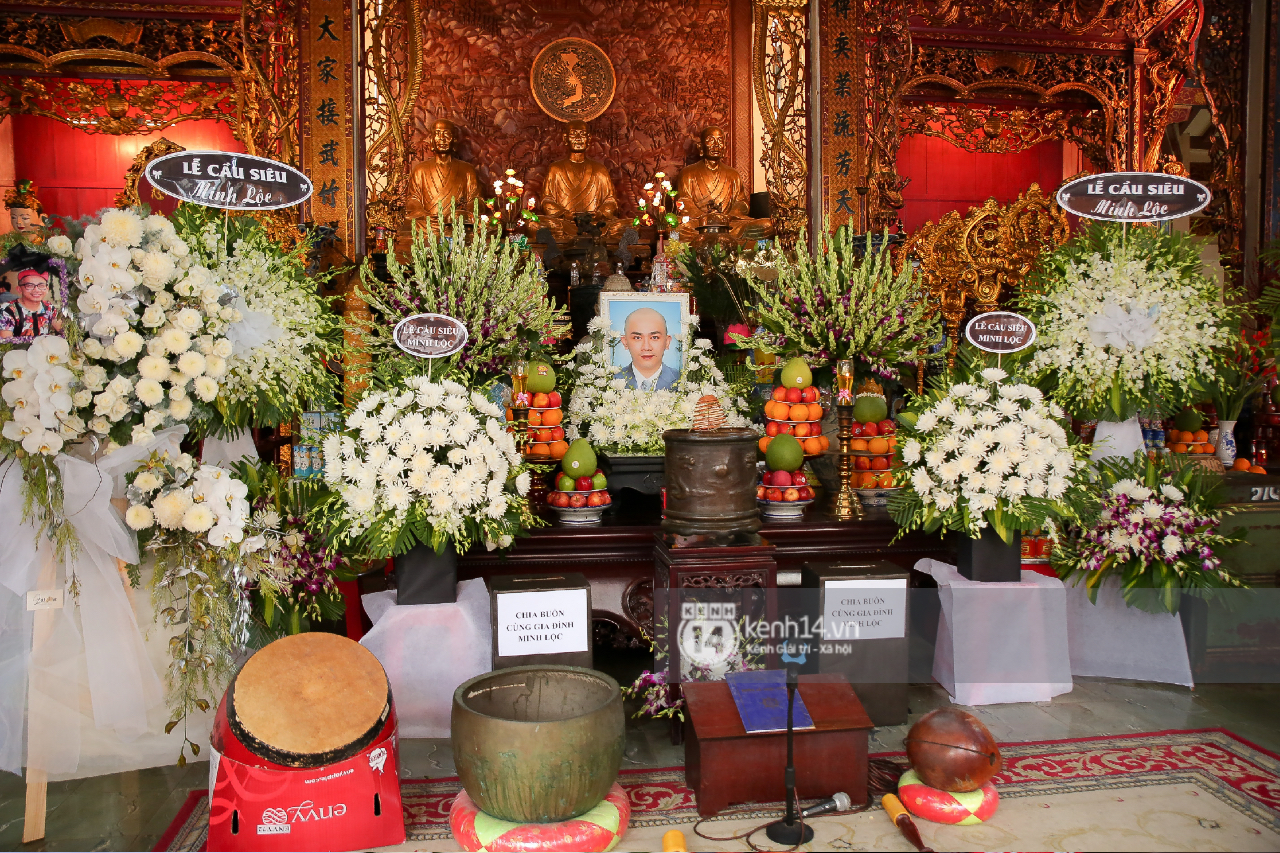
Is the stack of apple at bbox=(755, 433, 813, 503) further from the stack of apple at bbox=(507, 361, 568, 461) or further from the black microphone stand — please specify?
the black microphone stand

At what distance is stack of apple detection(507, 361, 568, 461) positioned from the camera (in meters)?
3.57

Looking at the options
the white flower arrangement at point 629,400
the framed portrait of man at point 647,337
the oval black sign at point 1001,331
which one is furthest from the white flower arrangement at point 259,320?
the oval black sign at point 1001,331

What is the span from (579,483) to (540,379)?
477 mm

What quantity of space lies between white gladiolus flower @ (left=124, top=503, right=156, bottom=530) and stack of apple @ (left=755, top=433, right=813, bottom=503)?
2010 mm

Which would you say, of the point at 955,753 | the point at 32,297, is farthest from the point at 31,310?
the point at 955,753

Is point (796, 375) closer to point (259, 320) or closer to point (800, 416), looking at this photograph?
point (800, 416)

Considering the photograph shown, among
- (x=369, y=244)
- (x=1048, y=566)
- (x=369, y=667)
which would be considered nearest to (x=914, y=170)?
(x=369, y=244)

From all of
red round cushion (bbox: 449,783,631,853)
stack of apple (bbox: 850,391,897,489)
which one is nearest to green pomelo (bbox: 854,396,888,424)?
stack of apple (bbox: 850,391,897,489)

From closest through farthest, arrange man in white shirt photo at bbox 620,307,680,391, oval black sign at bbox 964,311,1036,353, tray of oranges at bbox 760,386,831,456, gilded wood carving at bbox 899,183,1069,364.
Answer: oval black sign at bbox 964,311,1036,353 → tray of oranges at bbox 760,386,831,456 → man in white shirt photo at bbox 620,307,680,391 → gilded wood carving at bbox 899,183,1069,364

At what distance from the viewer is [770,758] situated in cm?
239

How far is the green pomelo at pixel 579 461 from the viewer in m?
3.38

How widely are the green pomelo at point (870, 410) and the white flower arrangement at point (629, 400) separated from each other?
577 mm

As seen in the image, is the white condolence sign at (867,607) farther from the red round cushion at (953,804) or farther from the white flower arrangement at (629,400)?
the white flower arrangement at (629,400)

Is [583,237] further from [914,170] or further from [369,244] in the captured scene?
[914,170]
